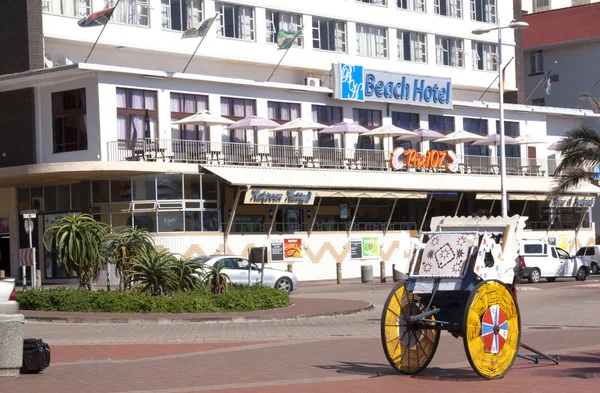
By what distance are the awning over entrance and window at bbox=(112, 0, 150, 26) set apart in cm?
795

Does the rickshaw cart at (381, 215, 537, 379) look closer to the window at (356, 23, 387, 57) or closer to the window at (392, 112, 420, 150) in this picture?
the window at (392, 112, 420, 150)

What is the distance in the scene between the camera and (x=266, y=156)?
47.9 metres

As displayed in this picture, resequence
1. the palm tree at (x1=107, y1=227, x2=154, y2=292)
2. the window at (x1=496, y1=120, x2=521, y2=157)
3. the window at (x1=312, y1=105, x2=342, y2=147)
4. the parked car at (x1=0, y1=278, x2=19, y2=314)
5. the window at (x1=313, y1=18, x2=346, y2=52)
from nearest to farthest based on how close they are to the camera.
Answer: the parked car at (x1=0, y1=278, x2=19, y2=314) < the palm tree at (x1=107, y1=227, x2=154, y2=292) < the window at (x1=312, y1=105, x2=342, y2=147) < the window at (x1=313, y1=18, x2=346, y2=52) < the window at (x1=496, y1=120, x2=521, y2=157)

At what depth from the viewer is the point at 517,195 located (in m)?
56.8

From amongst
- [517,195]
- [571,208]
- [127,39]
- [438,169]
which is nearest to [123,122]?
[127,39]

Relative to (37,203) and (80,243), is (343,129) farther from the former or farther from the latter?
(80,243)

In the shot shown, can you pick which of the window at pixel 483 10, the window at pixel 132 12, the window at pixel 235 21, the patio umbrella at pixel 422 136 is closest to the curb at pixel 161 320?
the window at pixel 132 12

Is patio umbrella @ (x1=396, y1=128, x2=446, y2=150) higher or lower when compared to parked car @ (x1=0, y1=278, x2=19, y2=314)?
higher

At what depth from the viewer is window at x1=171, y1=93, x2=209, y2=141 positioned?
45562 mm

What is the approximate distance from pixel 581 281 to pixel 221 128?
16895 millimetres

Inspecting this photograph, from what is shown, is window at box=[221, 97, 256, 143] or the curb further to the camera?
window at box=[221, 97, 256, 143]

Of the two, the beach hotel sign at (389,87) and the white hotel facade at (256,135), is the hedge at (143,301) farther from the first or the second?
the beach hotel sign at (389,87)

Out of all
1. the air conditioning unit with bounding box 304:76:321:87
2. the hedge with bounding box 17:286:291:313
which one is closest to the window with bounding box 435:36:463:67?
the air conditioning unit with bounding box 304:76:321:87

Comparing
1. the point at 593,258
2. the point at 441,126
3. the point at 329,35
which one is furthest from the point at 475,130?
the point at 593,258
